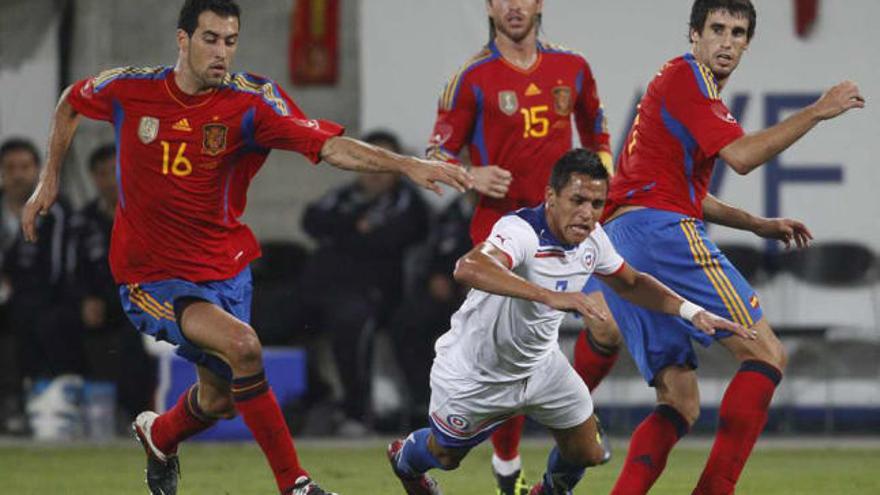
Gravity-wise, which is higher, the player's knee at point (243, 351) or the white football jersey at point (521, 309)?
the white football jersey at point (521, 309)

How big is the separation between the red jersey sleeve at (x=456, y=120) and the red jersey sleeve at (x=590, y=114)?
0.54m

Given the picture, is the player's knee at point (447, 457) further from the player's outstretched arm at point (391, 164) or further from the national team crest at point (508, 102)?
the national team crest at point (508, 102)

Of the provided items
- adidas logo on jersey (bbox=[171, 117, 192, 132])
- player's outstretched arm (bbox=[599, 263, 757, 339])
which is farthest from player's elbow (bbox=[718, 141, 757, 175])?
adidas logo on jersey (bbox=[171, 117, 192, 132])

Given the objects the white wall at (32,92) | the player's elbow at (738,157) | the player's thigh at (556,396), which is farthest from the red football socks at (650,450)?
the white wall at (32,92)

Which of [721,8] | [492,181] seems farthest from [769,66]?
[492,181]

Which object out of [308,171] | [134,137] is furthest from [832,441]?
Result: [134,137]

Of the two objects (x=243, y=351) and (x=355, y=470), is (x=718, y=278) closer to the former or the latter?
(x=243, y=351)

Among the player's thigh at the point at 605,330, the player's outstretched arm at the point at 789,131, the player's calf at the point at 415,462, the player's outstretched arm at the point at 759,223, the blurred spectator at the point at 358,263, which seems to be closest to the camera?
the player's outstretched arm at the point at 789,131

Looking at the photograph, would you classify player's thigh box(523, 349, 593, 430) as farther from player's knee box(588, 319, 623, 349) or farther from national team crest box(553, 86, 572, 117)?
national team crest box(553, 86, 572, 117)

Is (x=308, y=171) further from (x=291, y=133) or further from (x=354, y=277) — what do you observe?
(x=291, y=133)

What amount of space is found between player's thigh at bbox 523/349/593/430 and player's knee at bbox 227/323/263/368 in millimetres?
1131

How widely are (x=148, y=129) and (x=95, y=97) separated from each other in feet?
1.07

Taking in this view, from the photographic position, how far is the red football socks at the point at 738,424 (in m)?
6.46

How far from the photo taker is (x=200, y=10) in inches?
286
